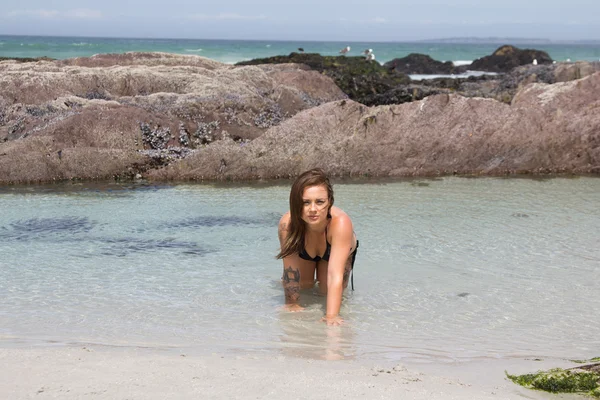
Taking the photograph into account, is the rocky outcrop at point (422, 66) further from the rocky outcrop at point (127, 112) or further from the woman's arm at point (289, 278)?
the woman's arm at point (289, 278)

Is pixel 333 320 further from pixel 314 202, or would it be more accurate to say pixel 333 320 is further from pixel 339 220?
pixel 314 202

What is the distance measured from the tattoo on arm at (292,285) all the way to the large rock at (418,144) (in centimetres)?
632

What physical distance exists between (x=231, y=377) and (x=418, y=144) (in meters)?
9.25

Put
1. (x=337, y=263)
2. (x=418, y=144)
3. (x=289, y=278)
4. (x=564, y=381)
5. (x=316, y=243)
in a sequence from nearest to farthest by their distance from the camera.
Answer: (x=564, y=381)
(x=337, y=263)
(x=316, y=243)
(x=289, y=278)
(x=418, y=144)

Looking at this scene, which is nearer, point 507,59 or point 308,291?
point 308,291

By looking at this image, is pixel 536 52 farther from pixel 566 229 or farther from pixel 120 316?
pixel 120 316

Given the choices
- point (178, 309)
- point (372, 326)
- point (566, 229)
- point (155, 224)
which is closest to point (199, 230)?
point (155, 224)

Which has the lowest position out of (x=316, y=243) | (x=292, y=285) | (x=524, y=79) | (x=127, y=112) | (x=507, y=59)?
(x=292, y=285)

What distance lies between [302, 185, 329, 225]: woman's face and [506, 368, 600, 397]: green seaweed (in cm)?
196

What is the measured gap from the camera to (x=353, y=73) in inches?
931

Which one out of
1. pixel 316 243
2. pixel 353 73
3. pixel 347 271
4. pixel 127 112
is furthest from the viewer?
pixel 353 73

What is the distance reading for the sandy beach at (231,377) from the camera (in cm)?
389

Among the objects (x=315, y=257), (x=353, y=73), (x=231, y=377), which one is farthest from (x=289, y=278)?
(x=353, y=73)

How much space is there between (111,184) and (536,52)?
148 ft
